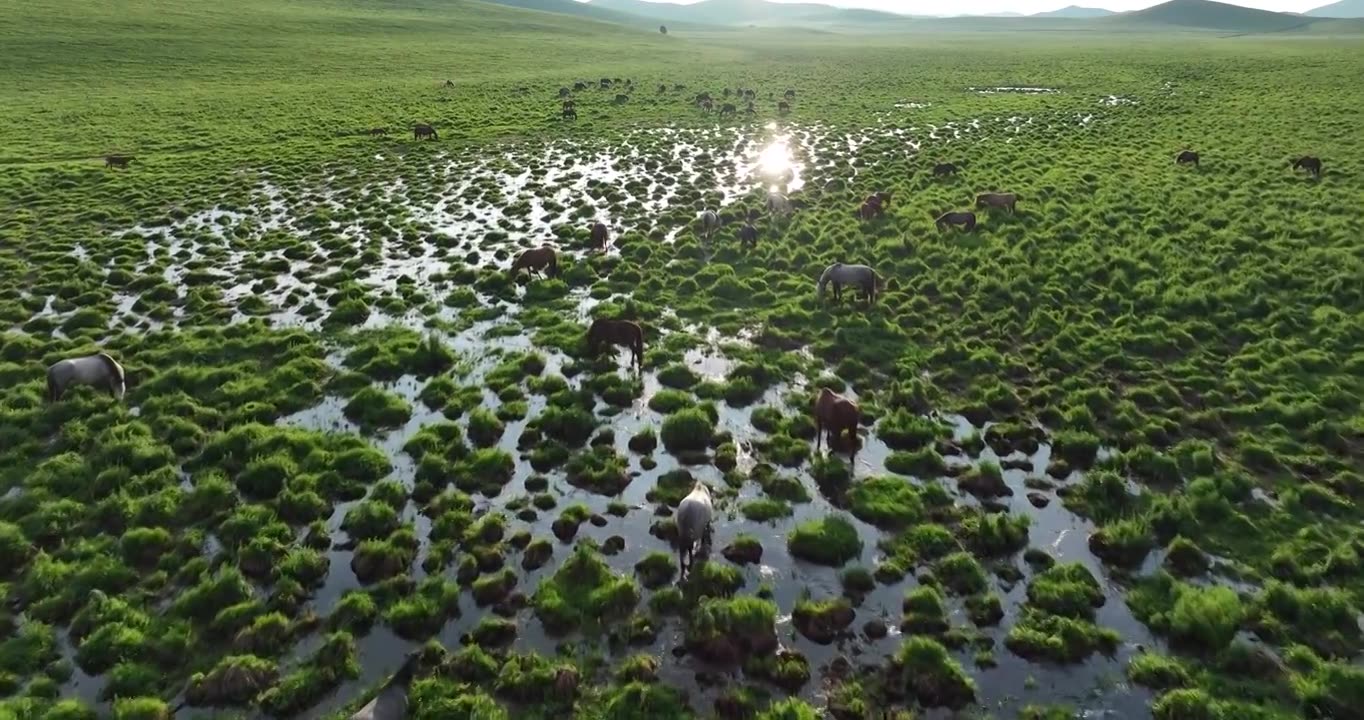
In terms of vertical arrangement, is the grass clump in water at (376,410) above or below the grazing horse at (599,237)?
below

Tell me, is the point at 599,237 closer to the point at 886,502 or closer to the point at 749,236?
the point at 749,236

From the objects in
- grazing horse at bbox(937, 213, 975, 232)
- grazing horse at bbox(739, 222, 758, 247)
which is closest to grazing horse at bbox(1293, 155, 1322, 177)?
grazing horse at bbox(937, 213, 975, 232)

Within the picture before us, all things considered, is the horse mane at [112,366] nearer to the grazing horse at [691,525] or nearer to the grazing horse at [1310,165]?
the grazing horse at [691,525]

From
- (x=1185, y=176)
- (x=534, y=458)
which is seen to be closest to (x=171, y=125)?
(x=534, y=458)

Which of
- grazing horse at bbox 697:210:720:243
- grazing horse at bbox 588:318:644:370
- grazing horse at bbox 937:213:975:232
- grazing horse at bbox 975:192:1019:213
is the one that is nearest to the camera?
grazing horse at bbox 588:318:644:370

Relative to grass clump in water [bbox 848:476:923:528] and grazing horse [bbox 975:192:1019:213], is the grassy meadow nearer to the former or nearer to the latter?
grass clump in water [bbox 848:476:923:528]

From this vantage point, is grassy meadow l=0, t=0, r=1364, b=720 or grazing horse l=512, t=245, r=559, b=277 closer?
grassy meadow l=0, t=0, r=1364, b=720

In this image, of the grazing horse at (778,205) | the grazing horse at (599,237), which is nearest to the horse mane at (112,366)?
the grazing horse at (599,237)

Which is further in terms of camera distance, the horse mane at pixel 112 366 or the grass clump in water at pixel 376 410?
the horse mane at pixel 112 366
